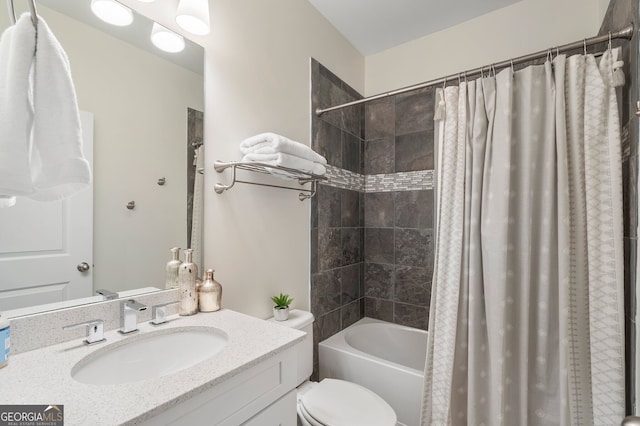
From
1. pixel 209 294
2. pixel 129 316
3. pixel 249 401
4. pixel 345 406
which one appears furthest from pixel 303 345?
pixel 129 316

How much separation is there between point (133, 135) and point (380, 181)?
177 cm

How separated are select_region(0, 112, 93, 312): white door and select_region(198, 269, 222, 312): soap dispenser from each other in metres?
0.36

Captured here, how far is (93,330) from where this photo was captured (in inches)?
34.4

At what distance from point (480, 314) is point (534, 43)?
1.75 metres

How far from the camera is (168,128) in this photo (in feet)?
3.84

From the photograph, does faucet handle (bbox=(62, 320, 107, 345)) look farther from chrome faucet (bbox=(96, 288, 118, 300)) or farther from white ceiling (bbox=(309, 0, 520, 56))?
white ceiling (bbox=(309, 0, 520, 56))

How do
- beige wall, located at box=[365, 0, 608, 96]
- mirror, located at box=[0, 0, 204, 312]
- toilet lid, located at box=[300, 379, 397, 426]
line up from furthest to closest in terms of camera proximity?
beige wall, located at box=[365, 0, 608, 96] < toilet lid, located at box=[300, 379, 397, 426] < mirror, located at box=[0, 0, 204, 312]

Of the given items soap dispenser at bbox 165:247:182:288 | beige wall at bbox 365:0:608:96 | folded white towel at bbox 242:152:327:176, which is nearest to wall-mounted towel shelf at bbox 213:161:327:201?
folded white towel at bbox 242:152:327:176

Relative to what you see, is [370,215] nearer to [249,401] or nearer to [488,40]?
[488,40]

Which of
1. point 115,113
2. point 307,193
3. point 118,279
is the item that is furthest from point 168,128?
point 307,193

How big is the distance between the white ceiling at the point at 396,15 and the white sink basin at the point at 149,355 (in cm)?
205

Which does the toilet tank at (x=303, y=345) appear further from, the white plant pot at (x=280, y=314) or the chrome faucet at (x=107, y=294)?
the chrome faucet at (x=107, y=294)

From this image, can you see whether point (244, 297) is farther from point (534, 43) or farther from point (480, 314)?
point (534, 43)

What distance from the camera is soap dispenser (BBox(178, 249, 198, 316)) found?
111cm
